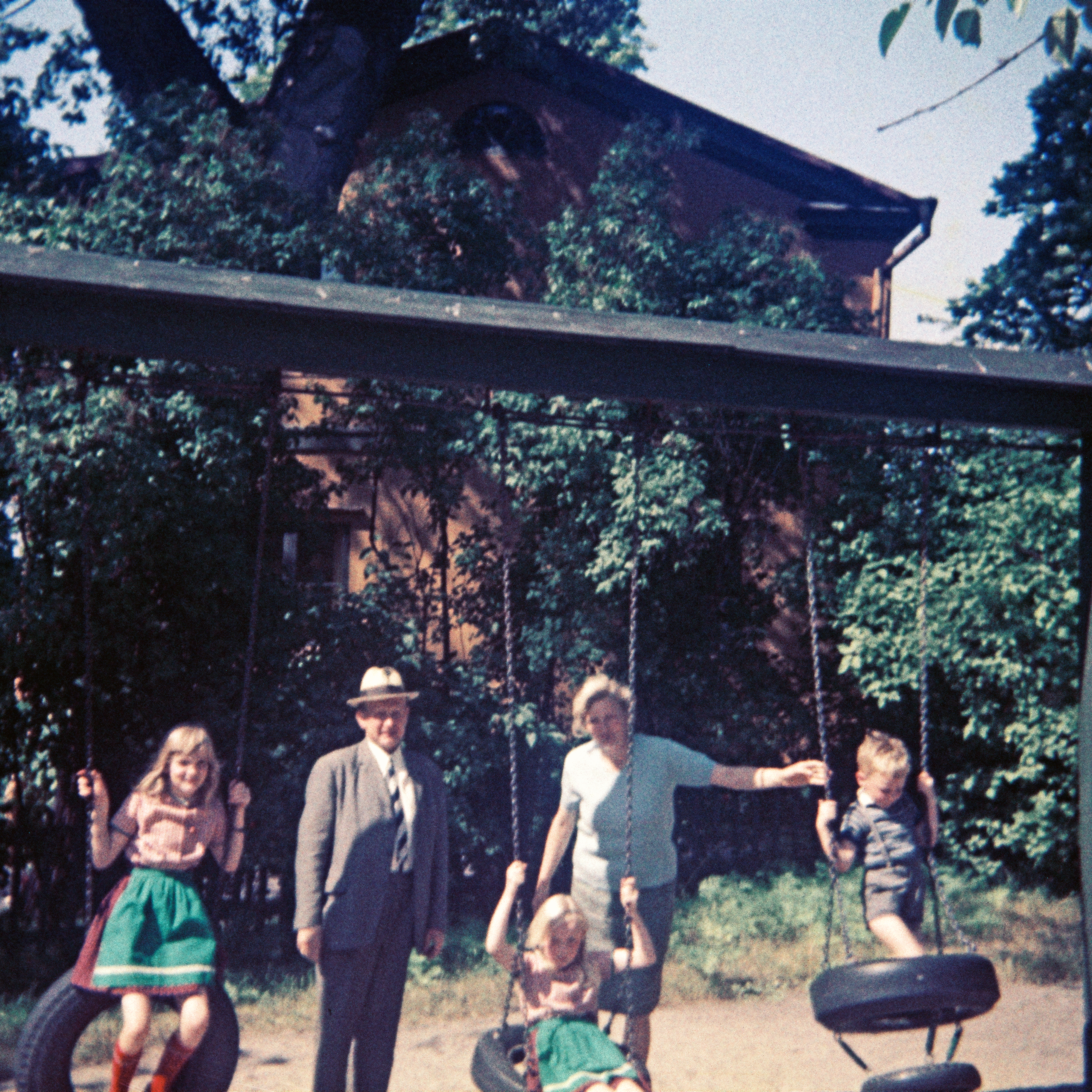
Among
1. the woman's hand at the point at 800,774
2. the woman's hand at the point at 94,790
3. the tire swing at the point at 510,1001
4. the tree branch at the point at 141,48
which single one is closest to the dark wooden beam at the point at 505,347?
the tire swing at the point at 510,1001

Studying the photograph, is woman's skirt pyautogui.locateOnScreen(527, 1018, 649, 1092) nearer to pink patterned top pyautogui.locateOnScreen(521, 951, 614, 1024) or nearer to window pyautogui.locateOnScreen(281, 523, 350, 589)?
pink patterned top pyautogui.locateOnScreen(521, 951, 614, 1024)

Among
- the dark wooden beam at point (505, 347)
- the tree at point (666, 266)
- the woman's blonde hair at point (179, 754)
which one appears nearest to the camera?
the dark wooden beam at point (505, 347)

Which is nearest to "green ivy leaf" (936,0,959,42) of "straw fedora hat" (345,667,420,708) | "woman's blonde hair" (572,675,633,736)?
"woman's blonde hair" (572,675,633,736)

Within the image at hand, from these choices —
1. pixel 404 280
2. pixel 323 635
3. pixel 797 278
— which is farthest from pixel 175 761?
pixel 797 278

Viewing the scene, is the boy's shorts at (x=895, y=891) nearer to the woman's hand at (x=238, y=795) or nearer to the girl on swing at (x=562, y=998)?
the girl on swing at (x=562, y=998)

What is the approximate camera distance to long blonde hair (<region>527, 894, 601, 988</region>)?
369 centimetres

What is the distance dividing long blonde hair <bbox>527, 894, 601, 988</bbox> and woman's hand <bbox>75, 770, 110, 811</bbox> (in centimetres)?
144

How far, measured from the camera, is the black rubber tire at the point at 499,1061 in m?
3.65

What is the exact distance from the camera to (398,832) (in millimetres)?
3986

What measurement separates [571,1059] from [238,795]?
142cm

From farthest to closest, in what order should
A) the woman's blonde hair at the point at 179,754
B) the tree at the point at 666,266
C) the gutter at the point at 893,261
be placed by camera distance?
1. the gutter at the point at 893,261
2. the tree at the point at 666,266
3. the woman's blonde hair at the point at 179,754

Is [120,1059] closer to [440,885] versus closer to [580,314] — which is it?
[440,885]

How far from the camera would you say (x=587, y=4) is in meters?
12.3

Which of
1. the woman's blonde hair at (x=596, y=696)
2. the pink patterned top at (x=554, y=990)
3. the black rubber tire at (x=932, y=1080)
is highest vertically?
the woman's blonde hair at (x=596, y=696)
